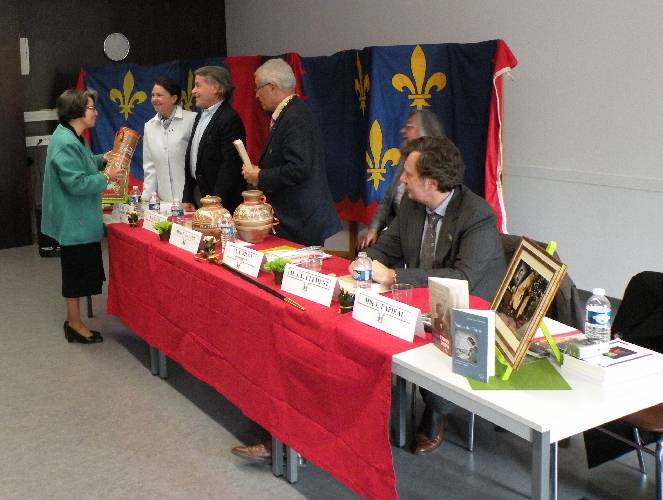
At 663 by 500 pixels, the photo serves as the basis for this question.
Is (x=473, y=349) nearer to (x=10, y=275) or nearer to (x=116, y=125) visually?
(x=10, y=275)

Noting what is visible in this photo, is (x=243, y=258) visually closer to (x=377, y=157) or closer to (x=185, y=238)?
(x=185, y=238)

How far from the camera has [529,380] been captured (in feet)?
6.15

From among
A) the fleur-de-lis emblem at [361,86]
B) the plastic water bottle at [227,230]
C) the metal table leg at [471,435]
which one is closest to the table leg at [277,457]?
the metal table leg at [471,435]

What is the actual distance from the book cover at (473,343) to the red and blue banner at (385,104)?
2.70 m

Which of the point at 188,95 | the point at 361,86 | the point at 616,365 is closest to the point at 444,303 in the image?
the point at 616,365

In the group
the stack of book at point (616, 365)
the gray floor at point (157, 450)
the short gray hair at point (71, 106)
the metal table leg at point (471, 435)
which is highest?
the short gray hair at point (71, 106)

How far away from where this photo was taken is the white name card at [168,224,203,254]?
315cm

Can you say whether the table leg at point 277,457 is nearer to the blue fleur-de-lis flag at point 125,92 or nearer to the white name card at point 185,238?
the white name card at point 185,238

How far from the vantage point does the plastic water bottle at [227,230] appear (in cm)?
314

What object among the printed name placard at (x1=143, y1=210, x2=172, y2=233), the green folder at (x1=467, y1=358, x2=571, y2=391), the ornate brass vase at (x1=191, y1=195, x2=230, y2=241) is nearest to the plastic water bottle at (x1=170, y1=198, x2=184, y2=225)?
the printed name placard at (x1=143, y1=210, x2=172, y2=233)

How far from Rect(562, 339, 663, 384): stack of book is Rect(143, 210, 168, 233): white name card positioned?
7.03 feet

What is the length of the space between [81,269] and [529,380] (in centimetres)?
285

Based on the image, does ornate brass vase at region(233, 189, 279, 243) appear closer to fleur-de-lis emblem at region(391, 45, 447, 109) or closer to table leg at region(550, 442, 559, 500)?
table leg at region(550, 442, 559, 500)

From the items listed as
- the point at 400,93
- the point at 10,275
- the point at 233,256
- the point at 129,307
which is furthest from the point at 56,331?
the point at 400,93
